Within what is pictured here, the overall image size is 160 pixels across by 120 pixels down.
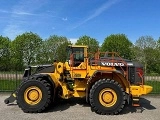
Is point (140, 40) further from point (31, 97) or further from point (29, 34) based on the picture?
point (31, 97)

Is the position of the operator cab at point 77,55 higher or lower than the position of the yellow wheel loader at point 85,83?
higher

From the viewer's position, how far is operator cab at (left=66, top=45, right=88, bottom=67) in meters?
10.6

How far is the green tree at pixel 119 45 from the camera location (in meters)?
51.4

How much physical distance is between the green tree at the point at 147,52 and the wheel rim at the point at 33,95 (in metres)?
42.3

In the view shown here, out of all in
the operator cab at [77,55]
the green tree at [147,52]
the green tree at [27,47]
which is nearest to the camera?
the operator cab at [77,55]

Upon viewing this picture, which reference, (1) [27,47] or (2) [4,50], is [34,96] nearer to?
(1) [27,47]

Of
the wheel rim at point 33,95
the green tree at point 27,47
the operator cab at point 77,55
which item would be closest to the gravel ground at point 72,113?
the wheel rim at point 33,95

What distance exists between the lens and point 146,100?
12.8 m

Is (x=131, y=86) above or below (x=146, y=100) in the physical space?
above

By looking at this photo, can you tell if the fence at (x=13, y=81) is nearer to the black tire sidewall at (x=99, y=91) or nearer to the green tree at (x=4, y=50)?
the black tire sidewall at (x=99, y=91)

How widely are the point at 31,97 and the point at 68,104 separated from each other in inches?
78.7

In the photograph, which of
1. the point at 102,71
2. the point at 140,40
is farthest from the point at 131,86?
the point at 140,40

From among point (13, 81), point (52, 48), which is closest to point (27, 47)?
point (52, 48)

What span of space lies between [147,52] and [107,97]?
42.3m
